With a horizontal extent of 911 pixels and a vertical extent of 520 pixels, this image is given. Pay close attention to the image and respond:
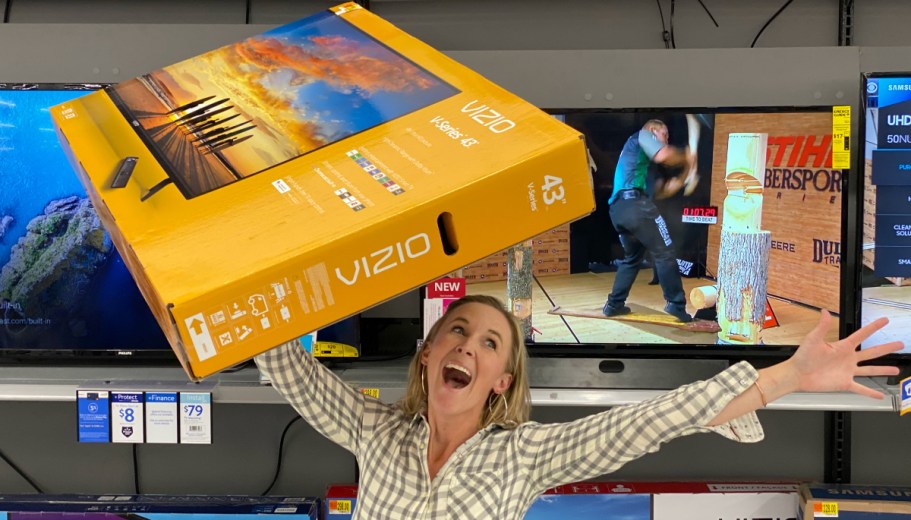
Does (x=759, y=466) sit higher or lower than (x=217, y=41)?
lower

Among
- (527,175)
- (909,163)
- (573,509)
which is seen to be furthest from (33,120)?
(909,163)

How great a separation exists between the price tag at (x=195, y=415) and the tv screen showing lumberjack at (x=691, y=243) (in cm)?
75

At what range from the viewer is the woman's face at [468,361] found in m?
1.67

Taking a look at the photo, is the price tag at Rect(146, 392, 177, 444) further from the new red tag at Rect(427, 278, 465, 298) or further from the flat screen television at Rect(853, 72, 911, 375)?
the flat screen television at Rect(853, 72, 911, 375)

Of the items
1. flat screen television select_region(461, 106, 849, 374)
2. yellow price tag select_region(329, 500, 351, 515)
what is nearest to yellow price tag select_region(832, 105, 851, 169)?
flat screen television select_region(461, 106, 849, 374)

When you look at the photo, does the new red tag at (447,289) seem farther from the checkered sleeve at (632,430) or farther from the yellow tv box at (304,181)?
the yellow tv box at (304,181)

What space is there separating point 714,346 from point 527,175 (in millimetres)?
1214

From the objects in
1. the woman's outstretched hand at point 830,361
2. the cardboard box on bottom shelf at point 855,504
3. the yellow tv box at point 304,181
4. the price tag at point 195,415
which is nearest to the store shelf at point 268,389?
the price tag at point 195,415

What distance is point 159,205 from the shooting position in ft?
3.84

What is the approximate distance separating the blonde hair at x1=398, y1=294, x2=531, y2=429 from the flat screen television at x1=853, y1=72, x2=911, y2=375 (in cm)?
98

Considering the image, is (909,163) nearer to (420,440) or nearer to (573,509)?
(573,509)

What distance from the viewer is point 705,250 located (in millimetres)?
2141

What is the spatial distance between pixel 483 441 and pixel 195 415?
82cm

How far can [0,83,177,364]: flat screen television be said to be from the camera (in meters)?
2.24
